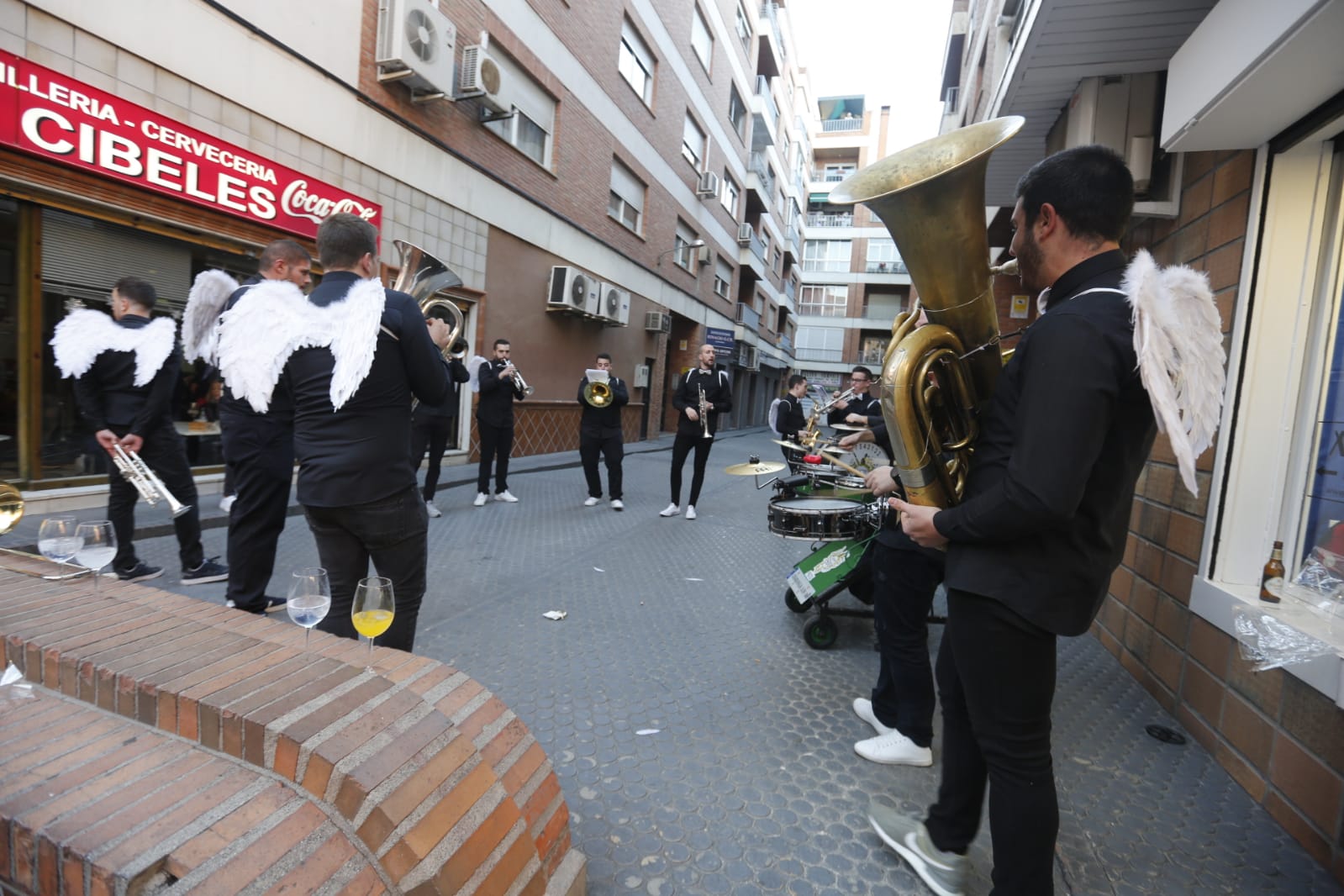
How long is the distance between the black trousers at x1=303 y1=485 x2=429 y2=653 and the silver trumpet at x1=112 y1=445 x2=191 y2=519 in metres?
2.23

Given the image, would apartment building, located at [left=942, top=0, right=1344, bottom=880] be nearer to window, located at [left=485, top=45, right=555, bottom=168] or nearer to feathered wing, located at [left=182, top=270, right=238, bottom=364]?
feathered wing, located at [left=182, top=270, right=238, bottom=364]

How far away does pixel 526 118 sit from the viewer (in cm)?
1066

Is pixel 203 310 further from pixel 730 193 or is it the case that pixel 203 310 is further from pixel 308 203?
pixel 730 193

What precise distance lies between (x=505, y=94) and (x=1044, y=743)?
34.9ft

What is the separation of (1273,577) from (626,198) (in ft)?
45.2

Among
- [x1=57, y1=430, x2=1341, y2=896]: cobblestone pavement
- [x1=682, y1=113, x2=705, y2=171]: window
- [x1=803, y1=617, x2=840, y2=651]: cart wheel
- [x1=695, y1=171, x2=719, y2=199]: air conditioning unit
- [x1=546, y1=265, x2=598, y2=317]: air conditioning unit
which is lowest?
[x1=57, y1=430, x2=1341, y2=896]: cobblestone pavement

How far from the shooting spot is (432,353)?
242 cm

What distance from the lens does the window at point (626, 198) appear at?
45.5ft

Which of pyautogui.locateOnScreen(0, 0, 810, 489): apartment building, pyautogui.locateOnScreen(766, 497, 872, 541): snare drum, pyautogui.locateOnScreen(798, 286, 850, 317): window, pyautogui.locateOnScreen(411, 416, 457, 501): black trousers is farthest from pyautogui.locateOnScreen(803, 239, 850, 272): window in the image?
pyautogui.locateOnScreen(766, 497, 872, 541): snare drum

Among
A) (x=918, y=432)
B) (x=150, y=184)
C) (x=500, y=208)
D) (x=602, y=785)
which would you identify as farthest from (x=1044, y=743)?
(x=500, y=208)

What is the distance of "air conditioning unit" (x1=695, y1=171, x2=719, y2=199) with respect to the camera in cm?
1867

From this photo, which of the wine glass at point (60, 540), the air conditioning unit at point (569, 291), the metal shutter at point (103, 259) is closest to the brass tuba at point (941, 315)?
the wine glass at point (60, 540)

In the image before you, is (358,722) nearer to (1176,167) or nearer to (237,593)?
(237,593)

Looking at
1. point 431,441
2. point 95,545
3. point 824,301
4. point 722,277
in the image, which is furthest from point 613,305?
point 824,301
